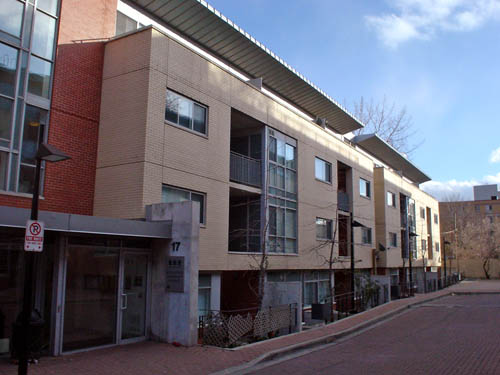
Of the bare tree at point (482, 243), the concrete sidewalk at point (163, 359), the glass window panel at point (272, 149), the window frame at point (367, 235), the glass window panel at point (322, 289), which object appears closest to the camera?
the concrete sidewalk at point (163, 359)

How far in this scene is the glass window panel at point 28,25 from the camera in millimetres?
12898

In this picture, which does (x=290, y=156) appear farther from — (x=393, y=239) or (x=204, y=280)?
(x=393, y=239)

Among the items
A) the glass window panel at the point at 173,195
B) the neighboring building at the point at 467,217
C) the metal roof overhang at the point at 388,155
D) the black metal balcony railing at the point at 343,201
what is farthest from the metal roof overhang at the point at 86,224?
the neighboring building at the point at 467,217

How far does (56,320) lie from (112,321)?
5.60 ft

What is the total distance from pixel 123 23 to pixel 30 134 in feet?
19.5

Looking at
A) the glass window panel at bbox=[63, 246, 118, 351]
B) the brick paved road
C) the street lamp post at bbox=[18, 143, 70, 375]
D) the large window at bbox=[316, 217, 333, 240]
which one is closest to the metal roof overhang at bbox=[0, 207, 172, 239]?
the glass window panel at bbox=[63, 246, 118, 351]

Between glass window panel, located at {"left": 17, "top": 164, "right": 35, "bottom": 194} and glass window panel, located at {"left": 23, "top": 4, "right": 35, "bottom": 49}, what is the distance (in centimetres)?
322

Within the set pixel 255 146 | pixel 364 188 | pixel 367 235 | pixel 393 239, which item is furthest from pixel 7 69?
pixel 393 239

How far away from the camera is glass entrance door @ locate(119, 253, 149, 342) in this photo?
1255cm

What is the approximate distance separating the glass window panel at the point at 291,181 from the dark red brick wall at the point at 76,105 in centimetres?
938

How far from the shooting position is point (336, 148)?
26938mm

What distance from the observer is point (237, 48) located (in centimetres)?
2067

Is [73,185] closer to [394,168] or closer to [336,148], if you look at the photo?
[336,148]

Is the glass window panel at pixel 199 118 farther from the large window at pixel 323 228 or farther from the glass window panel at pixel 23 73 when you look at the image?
the large window at pixel 323 228
